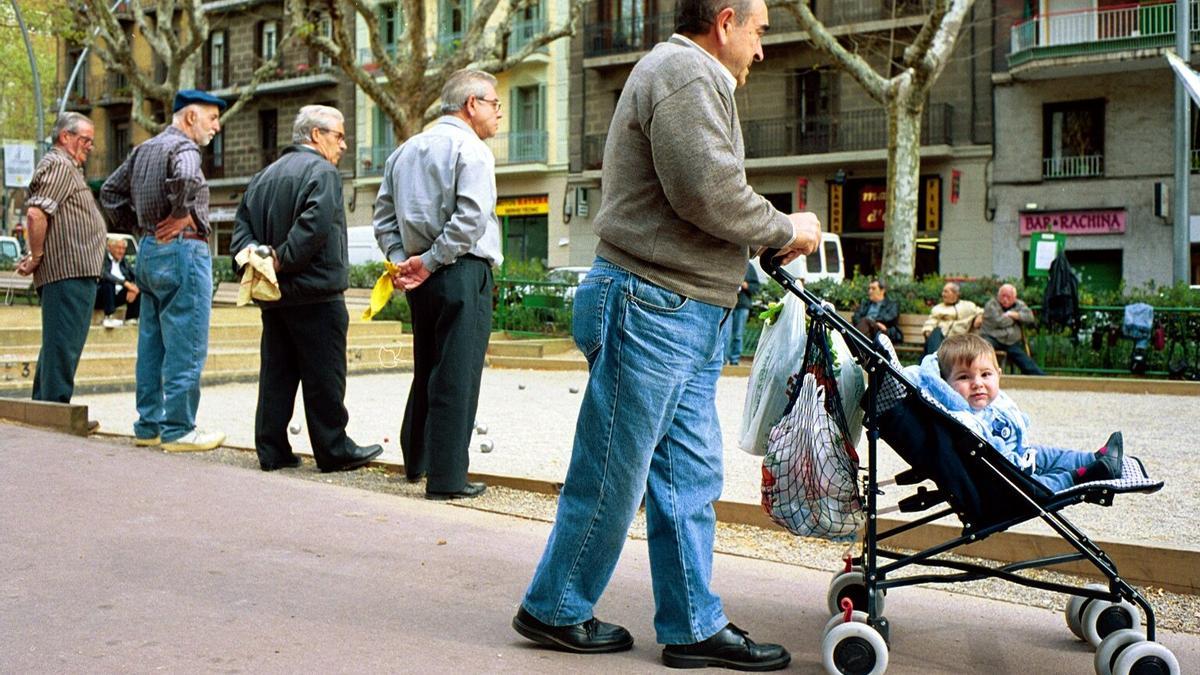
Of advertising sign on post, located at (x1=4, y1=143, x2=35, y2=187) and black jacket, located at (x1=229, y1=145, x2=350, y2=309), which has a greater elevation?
advertising sign on post, located at (x1=4, y1=143, x2=35, y2=187)

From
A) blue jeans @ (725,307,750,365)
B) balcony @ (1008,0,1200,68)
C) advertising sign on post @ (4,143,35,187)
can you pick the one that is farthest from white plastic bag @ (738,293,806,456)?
advertising sign on post @ (4,143,35,187)

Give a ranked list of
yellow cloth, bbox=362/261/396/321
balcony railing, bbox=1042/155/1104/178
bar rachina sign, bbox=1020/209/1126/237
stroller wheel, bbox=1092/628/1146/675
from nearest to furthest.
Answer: stroller wheel, bbox=1092/628/1146/675, yellow cloth, bbox=362/261/396/321, bar rachina sign, bbox=1020/209/1126/237, balcony railing, bbox=1042/155/1104/178

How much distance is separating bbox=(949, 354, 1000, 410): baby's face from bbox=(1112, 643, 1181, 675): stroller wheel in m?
1.04

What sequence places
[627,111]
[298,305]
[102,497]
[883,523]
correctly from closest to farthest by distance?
1. [627,111]
2. [883,523]
3. [102,497]
4. [298,305]

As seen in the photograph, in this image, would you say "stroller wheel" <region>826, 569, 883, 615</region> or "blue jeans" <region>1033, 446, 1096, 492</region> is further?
"stroller wheel" <region>826, 569, 883, 615</region>

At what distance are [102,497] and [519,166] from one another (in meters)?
34.3

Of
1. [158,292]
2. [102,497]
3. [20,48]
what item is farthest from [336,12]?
[20,48]

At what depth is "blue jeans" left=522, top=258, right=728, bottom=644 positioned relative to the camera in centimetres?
354

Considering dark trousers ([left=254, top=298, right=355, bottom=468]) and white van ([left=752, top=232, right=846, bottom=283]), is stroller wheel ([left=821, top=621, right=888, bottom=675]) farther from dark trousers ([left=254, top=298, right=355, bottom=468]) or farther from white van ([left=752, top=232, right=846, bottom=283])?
white van ([left=752, top=232, right=846, bottom=283])

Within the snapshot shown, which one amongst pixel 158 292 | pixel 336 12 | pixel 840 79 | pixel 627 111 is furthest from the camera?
pixel 840 79

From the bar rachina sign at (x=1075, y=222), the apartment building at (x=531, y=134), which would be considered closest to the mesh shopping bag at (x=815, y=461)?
the bar rachina sign at (x=1075, y=222)

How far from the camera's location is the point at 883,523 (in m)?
5.35

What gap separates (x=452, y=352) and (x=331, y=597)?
195 centimetres

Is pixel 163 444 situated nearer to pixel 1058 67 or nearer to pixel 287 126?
pixel 1058 67
